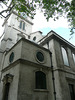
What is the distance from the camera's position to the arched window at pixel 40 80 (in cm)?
918

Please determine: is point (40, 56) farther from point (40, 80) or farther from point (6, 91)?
point (6, 91)

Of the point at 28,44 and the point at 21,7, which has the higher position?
the point at 21,7

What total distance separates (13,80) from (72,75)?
8.56 metres

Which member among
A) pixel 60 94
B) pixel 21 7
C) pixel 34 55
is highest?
pixel 21 7

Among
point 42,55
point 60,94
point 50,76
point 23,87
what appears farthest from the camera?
point 42,55

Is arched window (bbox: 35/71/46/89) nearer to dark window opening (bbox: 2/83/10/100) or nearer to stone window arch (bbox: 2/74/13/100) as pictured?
stone window arch (bbox: 2/74/13/100)

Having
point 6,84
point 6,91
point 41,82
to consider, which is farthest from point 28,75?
point 6,91

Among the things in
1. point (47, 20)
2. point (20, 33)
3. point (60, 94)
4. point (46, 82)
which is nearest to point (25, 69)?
point (46, 82)

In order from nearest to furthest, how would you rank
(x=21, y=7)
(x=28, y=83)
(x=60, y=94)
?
(x=28, y=83) → (x=60, y=94) → (x=21, y=7)

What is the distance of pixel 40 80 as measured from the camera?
31.5 ft

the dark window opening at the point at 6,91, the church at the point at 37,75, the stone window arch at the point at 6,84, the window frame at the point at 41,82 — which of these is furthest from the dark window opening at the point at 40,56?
the dark window opening at the point at 6,91

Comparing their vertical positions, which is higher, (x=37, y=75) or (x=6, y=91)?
(x=37, y=75)

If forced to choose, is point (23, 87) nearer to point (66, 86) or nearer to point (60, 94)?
point (60, 94)

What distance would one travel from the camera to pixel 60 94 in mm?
9352
